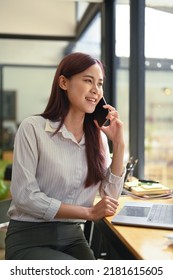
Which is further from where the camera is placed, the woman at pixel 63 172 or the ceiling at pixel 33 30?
the ceiling at pixel 33 30

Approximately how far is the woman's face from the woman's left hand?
0.11 metres

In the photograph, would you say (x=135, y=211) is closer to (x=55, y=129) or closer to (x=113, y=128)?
(x=113, y=128)

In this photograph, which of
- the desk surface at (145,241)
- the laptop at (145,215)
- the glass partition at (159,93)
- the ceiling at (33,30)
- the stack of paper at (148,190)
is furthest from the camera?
the ceiling at (33,30)

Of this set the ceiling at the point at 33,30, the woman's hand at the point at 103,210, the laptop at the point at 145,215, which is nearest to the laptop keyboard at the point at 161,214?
the laptop at the point at 145,215

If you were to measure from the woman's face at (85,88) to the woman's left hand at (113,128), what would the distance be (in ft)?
0.35

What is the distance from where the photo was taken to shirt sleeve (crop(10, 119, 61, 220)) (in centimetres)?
117

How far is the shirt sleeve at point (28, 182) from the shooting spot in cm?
117

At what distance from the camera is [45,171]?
1.23 m

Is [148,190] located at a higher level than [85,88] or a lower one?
lower

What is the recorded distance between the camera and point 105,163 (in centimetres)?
140

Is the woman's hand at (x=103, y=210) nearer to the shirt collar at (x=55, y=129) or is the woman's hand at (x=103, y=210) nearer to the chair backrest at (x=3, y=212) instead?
the shirt collar at (x=55, y=129)

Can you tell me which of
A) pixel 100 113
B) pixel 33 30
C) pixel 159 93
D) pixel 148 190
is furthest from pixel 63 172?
pixel 33 30

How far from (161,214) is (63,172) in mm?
389

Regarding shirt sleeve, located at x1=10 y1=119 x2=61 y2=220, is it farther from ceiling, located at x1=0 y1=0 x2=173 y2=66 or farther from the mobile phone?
ceiling, located at x1=0 y1=0 x2=173 y2=66
